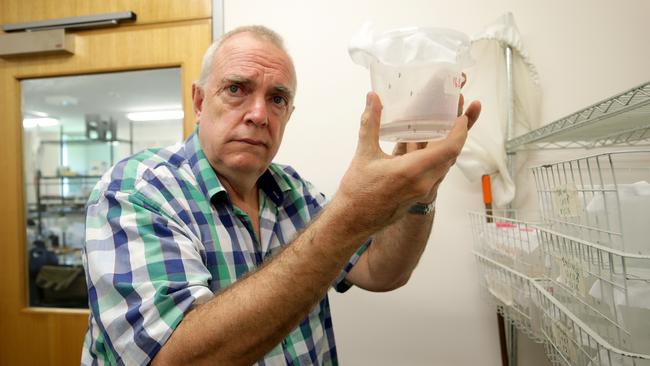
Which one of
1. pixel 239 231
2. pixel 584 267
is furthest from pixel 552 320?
pixel 239 231

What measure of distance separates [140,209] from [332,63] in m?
0.94

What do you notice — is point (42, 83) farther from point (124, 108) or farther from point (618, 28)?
point (618, 28)

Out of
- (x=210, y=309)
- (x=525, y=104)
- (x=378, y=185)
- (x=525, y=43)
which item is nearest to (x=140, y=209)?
(x=210, y=309)

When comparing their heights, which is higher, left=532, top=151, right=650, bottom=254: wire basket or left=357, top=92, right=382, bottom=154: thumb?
left=357, top=92, right=382, bottom=154: thumb

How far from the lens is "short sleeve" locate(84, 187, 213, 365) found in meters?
0.57

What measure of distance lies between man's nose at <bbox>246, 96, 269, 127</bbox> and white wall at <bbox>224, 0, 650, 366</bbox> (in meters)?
0.48

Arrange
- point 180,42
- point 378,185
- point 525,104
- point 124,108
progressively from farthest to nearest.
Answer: point 124,108 < point 180,42 < point 525,104 < point 378,185

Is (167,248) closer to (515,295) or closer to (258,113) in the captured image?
(258,113)

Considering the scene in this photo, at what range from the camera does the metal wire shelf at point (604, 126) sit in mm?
625

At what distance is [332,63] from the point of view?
4.50 ft

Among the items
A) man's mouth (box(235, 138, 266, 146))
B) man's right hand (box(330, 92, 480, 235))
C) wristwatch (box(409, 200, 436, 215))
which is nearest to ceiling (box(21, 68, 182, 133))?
man's mouth (box(235, 138, 266, 146))

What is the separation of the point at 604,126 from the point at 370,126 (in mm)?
675

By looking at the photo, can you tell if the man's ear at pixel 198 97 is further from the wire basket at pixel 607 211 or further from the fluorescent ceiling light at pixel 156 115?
the wire basket at pixel 607 211

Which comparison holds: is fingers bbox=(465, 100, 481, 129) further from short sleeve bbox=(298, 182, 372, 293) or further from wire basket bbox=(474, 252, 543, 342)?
short sleeve bbox=(298, 182, 372, 293)
